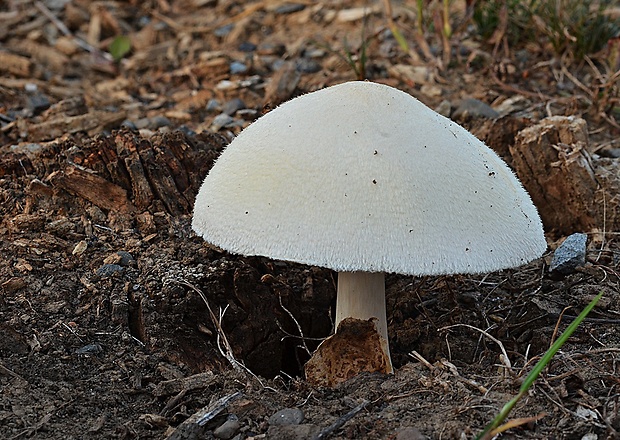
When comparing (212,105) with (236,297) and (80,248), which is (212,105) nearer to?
(80,248)

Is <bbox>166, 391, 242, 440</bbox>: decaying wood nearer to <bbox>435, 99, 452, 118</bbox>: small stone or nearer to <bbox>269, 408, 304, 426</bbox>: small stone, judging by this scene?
<bbox>269, 408, 304, 426</bbox>: small stone

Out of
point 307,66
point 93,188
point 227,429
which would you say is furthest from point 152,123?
point 227,429

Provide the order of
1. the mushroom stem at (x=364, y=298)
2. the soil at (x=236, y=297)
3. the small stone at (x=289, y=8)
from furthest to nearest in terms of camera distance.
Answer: the small stone at (x=289, y=8) < the mushroom stem at (x=364, y=298) < the soil at (x=236, y=297)

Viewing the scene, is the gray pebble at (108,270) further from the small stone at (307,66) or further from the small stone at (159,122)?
the small stone at (307,66)

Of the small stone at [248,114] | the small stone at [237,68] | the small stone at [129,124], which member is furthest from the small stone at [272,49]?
the small stone at [129,124]

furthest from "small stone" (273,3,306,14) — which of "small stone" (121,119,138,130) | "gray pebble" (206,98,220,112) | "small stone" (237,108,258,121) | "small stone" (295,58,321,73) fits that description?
"small stone" (121,119,138,130)

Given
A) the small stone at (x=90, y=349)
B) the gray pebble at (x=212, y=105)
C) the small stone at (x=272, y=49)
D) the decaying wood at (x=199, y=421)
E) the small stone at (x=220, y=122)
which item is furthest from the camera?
the small stone at (x=272, y=49)
